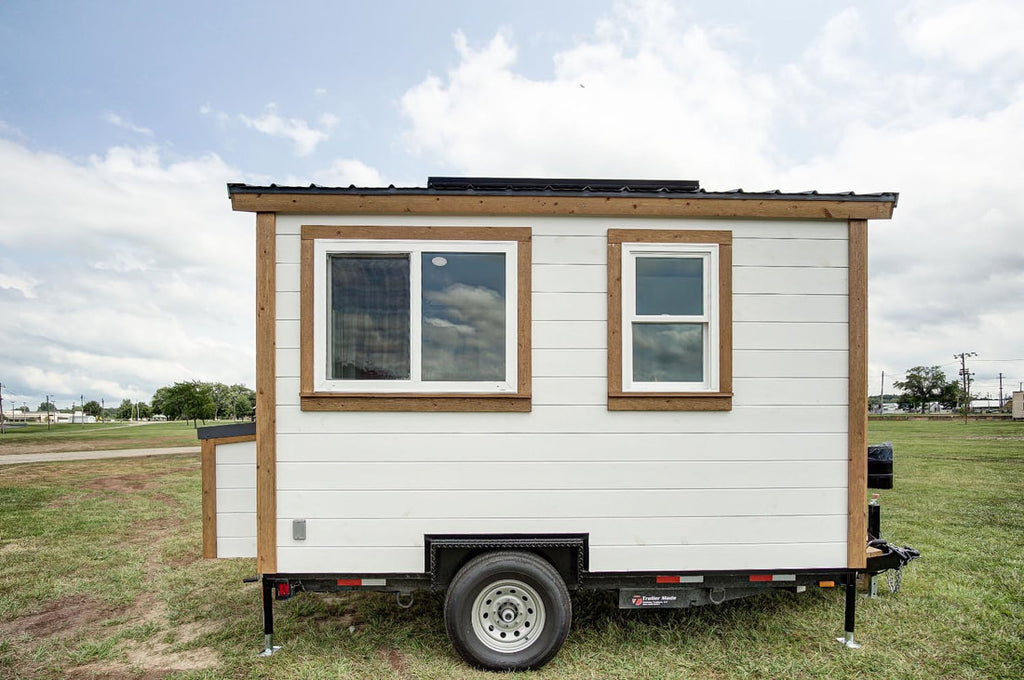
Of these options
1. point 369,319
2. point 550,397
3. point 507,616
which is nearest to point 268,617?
point 507,616

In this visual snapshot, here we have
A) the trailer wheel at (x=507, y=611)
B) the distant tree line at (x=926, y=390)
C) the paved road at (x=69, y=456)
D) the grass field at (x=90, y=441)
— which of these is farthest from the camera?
the distant tree line at (x=926, y=390)

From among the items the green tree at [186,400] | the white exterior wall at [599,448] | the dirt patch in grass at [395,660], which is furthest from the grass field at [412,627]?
the green tree at [186,400]

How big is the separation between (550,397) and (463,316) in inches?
33.3

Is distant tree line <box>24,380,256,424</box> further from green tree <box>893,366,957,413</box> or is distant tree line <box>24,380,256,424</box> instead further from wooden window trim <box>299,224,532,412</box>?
green tree <box>893,366,957,413</box>

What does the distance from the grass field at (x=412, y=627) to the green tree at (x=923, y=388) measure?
89.7 metres

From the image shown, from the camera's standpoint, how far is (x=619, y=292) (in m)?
4.02

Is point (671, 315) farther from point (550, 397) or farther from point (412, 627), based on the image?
point (412, 627)

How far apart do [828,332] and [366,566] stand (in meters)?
3.65

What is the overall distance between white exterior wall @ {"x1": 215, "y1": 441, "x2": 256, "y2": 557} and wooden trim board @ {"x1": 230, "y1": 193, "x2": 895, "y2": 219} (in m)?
1.83

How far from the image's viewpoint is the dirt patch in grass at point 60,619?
4598mm

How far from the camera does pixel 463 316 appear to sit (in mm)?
4078

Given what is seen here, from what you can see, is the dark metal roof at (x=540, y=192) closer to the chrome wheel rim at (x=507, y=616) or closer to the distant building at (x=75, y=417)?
the chrome wheel rim at (x=507, y=616)

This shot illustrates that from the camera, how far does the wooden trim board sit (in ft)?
13.0

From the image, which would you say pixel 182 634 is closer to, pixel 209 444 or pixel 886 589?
pixel 209 444
